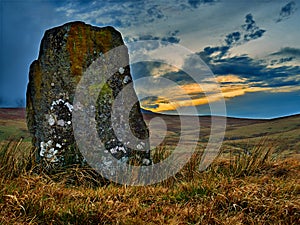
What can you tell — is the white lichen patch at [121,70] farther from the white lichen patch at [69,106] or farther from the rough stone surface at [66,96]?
the white lichen patch at [69,106]

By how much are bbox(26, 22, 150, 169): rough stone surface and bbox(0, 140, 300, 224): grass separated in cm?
53

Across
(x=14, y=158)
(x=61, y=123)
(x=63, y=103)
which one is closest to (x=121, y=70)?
(x=63, y=103)

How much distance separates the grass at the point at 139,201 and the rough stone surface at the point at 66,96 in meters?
0.53

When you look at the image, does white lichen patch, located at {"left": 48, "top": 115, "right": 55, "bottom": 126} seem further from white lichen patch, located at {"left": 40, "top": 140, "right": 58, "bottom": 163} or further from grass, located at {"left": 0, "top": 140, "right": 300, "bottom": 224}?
grass, located at {"left": 0, "top": 140, "right": 300, "bottom": 224}

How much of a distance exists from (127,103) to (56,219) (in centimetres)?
331

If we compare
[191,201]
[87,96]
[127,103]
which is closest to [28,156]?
[87,96]

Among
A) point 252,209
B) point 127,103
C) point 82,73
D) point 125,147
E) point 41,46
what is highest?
point 41,46

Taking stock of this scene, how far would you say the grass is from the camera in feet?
14.8

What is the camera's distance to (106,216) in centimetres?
450

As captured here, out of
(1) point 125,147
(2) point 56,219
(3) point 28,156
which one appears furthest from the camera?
(1) point 125,147

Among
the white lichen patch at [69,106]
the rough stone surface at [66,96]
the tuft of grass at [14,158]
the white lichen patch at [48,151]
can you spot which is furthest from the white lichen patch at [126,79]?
the tuft of grass at [14,158]

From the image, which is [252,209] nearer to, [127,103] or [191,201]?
[191,201]

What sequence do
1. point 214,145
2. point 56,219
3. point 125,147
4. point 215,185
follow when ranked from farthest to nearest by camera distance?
point 214,145 < point 125,147 < point 215,185 < point 56,219

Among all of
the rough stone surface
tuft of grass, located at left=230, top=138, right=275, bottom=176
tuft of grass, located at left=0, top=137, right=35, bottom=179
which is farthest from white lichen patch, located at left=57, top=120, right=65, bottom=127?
tuft of grass, located at left=230, top=138, right=275, bottom=176
